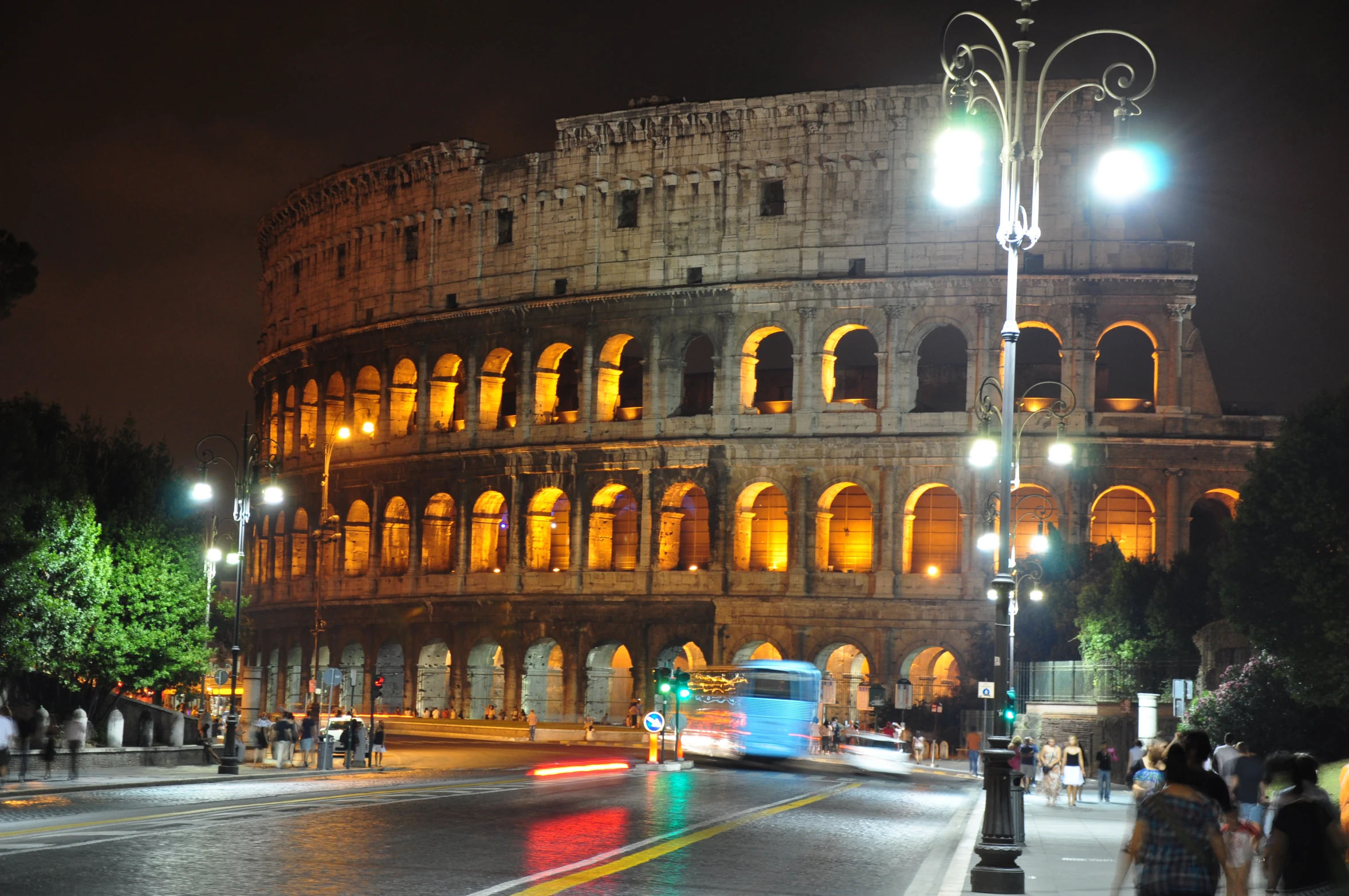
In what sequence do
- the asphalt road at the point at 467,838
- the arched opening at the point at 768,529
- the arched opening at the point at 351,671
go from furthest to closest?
the arched opening at the point at 351,671 → the arched opening at the point at 768,529 → the asphalt road at the point at 467,838

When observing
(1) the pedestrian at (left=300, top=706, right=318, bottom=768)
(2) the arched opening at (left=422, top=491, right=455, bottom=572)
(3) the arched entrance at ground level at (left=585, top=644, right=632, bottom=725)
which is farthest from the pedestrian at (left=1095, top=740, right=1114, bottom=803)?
(2) the arched opening at (left=422, top=491, right=455, bottom=572)

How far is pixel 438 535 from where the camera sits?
58.4m

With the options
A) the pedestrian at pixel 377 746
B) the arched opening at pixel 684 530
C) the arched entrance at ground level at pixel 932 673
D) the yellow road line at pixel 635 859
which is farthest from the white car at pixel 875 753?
the yellow road line at pixel 635 859

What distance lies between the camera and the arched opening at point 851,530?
52.8 meters

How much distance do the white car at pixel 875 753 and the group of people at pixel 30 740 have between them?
17736 millimetres

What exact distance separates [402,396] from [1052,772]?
37150mm

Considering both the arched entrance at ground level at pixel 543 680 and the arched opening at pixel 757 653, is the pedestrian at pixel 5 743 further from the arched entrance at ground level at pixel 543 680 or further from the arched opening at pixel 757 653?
the arched entrance at ground level at pixel 543 680

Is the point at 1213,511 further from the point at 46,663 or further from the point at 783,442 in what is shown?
the point at 46,663

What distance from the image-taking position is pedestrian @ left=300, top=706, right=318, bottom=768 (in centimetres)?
3353

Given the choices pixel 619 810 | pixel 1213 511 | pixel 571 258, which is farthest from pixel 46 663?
pixel 1213 511

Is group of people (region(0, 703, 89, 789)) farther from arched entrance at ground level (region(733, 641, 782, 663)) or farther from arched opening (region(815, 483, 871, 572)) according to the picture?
arched opening (region(815, 483, 871, 572))

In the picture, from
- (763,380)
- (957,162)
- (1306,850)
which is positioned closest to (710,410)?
(763,380)

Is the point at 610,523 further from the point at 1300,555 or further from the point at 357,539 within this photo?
the point at 1300,555

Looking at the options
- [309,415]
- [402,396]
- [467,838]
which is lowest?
[467,838]
